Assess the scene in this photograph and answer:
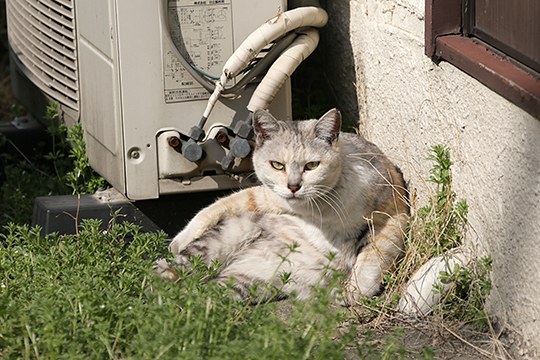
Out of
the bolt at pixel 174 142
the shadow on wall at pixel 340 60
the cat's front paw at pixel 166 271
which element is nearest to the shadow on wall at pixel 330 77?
the shadow on wall at pixel 340 60

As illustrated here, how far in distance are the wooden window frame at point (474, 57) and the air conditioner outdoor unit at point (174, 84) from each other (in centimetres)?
81

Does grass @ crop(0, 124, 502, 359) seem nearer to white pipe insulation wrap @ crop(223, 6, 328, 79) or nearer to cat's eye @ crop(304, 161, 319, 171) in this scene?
cat's eye @ crop(304, 161, 319, 171)

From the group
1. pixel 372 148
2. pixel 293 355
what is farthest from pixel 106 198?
pixel 293 355

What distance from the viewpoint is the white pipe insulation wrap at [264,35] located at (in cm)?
480

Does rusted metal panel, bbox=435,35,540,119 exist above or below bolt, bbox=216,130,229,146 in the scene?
above

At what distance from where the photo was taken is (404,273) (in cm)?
439

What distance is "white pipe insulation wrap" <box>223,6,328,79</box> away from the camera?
15.8 feet

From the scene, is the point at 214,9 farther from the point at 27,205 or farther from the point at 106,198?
the point at 27,205

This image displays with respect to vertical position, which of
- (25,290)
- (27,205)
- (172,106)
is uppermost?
(172,106)

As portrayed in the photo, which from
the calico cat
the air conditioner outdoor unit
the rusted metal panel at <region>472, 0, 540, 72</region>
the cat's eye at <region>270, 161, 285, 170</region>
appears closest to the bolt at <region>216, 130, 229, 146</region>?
the air conditioner outdoor unit

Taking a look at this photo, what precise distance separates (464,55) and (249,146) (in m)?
1.18

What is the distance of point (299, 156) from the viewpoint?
4.54 metres

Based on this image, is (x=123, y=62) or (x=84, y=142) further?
(x=84, y=142)

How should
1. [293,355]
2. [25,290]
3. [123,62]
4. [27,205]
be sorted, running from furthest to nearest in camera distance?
1. [27,205]
2. [123,62]
3. [25,290]
4. [293,355]
